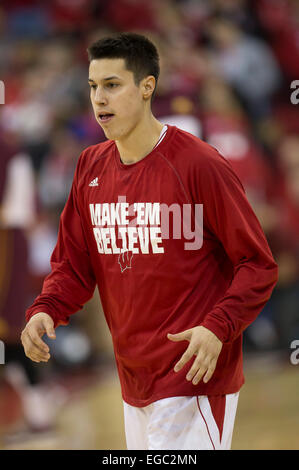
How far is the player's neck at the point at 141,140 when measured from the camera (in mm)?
2920

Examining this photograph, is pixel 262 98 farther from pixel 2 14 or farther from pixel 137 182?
pixel 137 182

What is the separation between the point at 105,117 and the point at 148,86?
8.3 inches

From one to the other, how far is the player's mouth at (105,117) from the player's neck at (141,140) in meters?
0.12

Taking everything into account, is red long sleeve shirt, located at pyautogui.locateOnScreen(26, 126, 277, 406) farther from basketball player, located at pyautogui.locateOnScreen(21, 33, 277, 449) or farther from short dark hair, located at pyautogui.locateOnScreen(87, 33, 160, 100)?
short dark hair, located at pyautogui.locateOnScreen(87, 33, 160, 100)

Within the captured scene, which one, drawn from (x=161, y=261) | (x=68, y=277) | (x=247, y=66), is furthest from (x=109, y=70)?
(x=247, y=66)

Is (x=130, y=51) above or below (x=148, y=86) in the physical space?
above

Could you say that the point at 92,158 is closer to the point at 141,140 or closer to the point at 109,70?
the point at 141,140

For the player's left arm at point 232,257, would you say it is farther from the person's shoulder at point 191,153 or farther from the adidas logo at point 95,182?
the adidas logo at point 95,182

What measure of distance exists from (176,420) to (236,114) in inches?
211

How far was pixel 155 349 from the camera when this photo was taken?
284 centimetres

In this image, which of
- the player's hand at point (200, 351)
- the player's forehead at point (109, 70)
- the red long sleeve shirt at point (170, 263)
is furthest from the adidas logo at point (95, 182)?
the player's hand at point (200, 351)

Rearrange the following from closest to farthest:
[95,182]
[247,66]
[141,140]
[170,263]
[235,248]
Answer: [235,248] → [170,263] → [141,140] → [95,182] → [247,66]

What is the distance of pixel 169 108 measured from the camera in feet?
19.8
